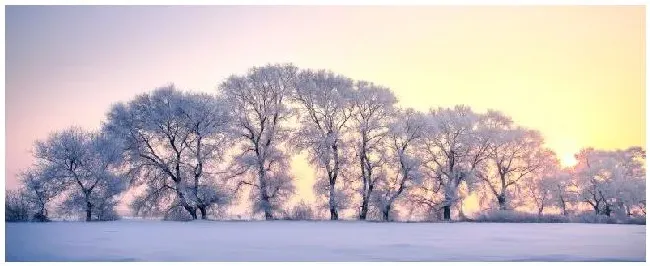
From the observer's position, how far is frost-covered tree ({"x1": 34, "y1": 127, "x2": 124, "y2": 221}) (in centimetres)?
2533

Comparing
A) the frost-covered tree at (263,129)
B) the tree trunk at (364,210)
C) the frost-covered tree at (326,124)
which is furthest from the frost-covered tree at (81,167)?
the tree trunk at (364,210)

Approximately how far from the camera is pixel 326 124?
27359mm

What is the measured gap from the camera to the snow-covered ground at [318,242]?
16375mm

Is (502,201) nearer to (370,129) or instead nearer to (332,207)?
(370,129)

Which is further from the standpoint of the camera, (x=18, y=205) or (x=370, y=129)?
(x=370, y=129)

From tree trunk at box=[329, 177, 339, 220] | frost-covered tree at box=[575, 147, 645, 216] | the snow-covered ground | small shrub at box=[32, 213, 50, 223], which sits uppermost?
frost-covered tree at box=[575, 147, 645, 216]

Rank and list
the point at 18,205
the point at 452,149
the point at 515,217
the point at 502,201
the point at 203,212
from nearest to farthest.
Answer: the point at 18,205
the point at 515,217
the point at 203,212
the point at 452,149
the point at 502,201

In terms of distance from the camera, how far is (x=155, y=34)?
23.7 metres

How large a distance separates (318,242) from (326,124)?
9.24 meters

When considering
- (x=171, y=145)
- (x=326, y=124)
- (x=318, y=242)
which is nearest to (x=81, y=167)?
(x=171, y=145)

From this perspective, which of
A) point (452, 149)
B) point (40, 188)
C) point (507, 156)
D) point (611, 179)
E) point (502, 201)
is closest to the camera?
point (40, 188)

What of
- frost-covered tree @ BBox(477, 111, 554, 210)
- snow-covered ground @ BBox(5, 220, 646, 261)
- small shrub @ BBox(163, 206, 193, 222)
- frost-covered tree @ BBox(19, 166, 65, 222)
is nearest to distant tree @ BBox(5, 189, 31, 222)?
frost-covered tree @ BBox(19, 166, 65, 222)

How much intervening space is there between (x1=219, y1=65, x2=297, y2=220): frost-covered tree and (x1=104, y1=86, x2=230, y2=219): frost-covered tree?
28.1 inches

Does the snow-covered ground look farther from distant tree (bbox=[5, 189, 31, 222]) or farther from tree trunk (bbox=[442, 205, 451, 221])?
tree trunk (bbox=[442, 205, 451, 221])
